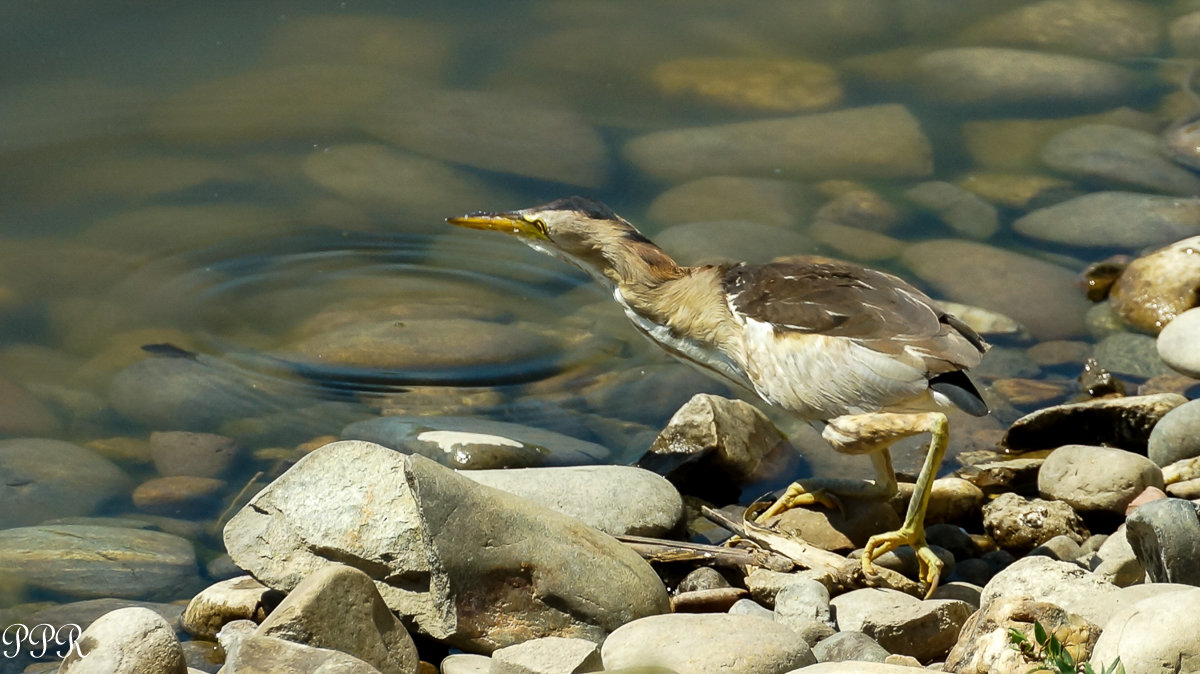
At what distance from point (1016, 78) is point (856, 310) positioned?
244 inches

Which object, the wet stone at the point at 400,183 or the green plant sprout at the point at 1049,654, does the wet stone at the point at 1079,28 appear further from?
the green plant sprout at the point at 1049,654

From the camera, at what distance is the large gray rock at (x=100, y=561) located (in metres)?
5.08

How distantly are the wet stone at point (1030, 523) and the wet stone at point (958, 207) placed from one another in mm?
3529

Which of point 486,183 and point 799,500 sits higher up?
point 486,183

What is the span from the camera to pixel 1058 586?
14.5ft

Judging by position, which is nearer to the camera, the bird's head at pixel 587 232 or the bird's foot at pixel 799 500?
the bird's foot at pixel 799 500

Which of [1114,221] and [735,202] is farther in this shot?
[735,202]

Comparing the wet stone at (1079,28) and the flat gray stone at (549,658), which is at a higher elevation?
the wet stone at (1079,28)

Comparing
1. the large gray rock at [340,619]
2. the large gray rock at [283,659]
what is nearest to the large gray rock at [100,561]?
the large gray rock at [340,619]

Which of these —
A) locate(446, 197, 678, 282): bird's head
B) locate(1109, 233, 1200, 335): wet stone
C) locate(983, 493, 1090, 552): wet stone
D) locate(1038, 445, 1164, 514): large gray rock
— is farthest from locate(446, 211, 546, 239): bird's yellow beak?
locate(1109, 233, 1200, 335): wet stone

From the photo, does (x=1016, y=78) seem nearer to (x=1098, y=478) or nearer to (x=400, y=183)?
(x=400, y=183)

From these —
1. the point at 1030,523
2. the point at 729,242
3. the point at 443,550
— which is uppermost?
the point at 443,550

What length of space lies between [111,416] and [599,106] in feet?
15.2

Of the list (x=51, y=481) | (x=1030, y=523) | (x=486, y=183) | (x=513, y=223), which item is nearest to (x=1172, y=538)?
(x=1030, y=523)
